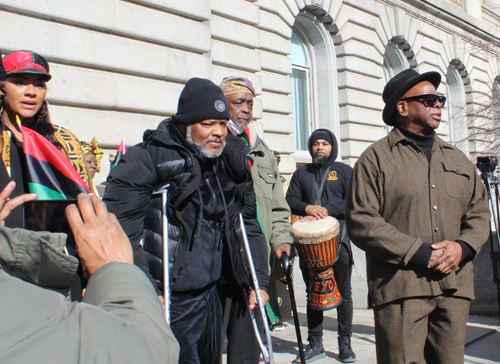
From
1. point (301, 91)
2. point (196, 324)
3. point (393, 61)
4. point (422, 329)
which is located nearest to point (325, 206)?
point (422, 329)

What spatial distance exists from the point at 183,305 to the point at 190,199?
24.0 inches

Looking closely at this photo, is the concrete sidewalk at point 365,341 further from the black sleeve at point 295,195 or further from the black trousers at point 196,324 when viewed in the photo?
the black trousers at point 196,324

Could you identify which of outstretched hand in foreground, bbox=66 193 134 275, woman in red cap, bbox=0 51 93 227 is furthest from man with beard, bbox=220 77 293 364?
outstretched hand in foreground, bbox=66 193 134 275

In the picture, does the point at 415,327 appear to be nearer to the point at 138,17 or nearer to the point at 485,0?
the point at 138,17

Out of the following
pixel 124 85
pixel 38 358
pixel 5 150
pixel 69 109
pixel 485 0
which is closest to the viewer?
pixel 38 358

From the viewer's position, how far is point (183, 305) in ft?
9.70

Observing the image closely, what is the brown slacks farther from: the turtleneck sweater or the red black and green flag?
the red black and green flag

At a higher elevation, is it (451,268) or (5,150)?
(5,150)

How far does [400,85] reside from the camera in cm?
335

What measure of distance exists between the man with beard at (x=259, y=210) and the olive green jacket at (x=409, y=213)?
0.80 meters

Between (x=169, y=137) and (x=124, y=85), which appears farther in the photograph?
(x=124, y=85)

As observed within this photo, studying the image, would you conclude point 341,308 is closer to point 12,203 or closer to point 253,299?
point 253,299

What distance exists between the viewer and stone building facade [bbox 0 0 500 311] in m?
7.11

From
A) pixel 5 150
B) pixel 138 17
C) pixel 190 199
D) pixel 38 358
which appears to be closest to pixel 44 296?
pixel 38 358
